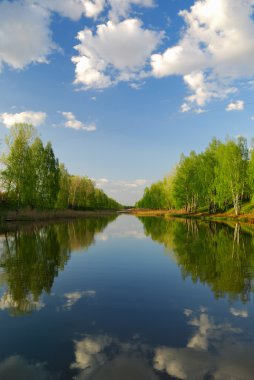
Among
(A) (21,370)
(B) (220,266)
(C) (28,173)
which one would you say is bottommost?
(A) (21,370)

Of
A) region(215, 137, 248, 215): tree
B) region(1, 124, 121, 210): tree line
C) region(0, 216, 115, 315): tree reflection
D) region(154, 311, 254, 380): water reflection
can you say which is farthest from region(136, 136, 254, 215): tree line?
region(154, 311, 254, 380): water reflection

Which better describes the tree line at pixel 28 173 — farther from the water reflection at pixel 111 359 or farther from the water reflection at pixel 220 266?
the water reflection at pixel 111 359

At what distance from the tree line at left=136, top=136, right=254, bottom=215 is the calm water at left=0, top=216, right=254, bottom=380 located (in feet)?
155

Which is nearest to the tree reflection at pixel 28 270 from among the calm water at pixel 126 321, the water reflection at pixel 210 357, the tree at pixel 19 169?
the calm water at pixel 126 321

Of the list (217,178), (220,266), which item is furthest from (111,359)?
(217,178)

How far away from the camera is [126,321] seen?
7586 millimetres

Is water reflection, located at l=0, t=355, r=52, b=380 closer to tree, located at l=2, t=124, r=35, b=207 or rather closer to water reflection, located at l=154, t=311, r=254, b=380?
water reflection, located at l=154, t=311, r=254, b=380

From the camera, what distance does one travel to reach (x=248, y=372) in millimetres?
5301

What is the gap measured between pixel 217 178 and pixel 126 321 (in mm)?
63579

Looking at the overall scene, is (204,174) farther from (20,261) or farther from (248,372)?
(248,372)

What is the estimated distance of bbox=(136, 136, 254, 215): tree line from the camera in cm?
6241

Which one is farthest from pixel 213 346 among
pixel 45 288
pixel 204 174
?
pixel 204 174

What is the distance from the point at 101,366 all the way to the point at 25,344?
1.80m

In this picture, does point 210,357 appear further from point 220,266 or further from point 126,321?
point 220,266
